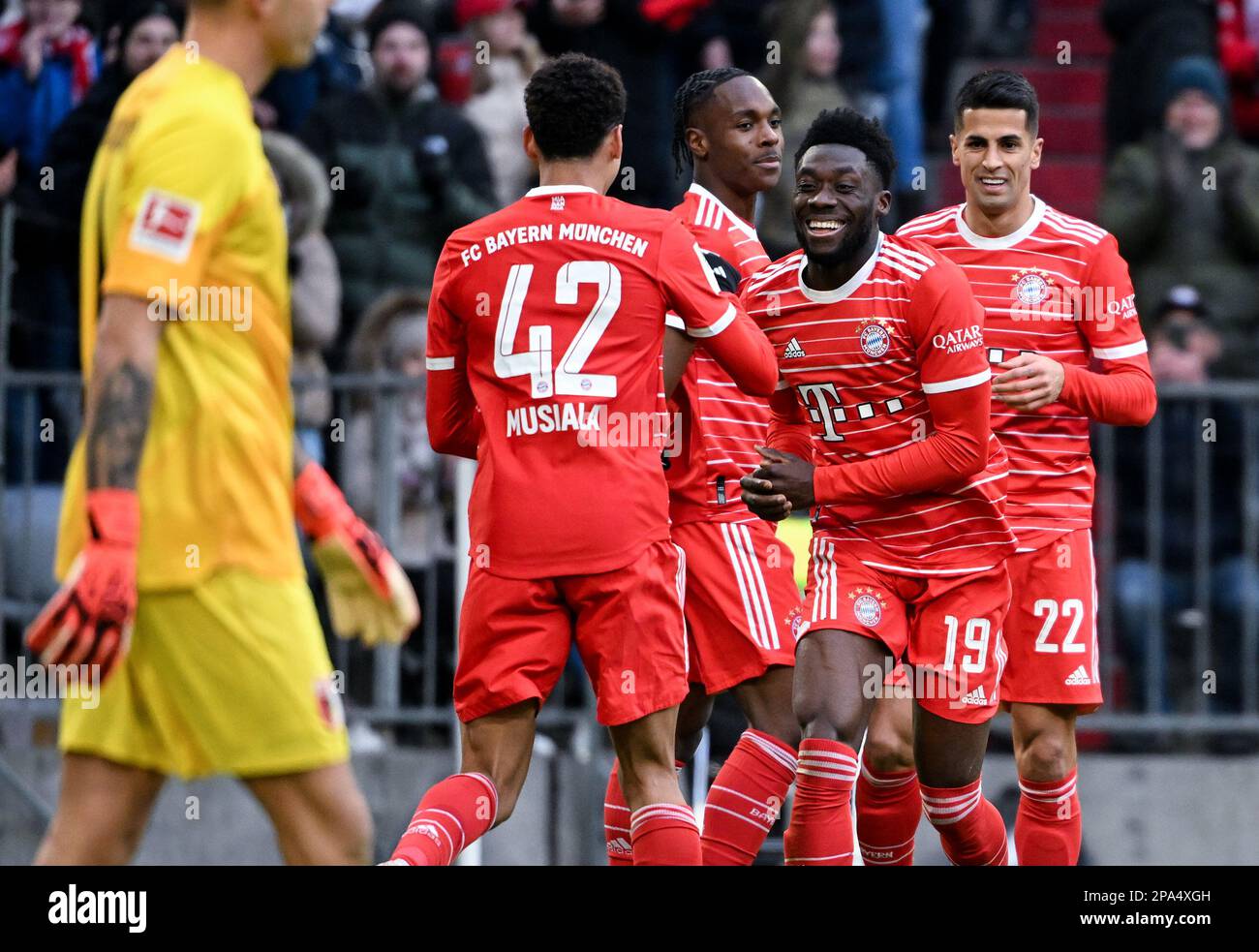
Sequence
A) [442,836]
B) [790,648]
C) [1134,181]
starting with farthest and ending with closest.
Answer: [1134,181], [790,648], [442,836]

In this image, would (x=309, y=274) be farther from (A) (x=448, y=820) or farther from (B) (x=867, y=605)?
(A) (x=448, y=820)

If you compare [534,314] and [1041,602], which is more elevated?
[534,314]

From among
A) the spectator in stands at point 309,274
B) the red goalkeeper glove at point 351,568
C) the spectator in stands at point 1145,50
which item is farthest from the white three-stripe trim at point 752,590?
the spectator in stands at point 1145,50

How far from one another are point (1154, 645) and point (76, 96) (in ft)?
17.6

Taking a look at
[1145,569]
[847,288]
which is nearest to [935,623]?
[847,288]

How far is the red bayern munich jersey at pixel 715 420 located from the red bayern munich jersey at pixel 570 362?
0.70 meters

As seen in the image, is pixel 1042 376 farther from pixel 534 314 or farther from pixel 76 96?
pixel 76 96

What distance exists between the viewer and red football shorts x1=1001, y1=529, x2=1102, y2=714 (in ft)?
22.3

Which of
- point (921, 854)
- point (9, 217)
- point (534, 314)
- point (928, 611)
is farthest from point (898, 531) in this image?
point (9, 217)

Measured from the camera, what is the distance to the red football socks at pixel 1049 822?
6.80 meters

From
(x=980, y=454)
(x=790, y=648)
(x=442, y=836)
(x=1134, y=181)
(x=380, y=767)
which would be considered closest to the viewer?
(x=442, y=836)

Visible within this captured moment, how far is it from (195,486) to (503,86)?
19.3 feet

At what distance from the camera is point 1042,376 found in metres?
6.48

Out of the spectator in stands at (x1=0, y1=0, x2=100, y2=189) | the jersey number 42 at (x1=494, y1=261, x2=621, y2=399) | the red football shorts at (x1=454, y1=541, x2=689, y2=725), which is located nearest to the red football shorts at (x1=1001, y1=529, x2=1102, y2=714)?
the red football shorts at (x1=454, y1=541, x2=689, y2=725)
